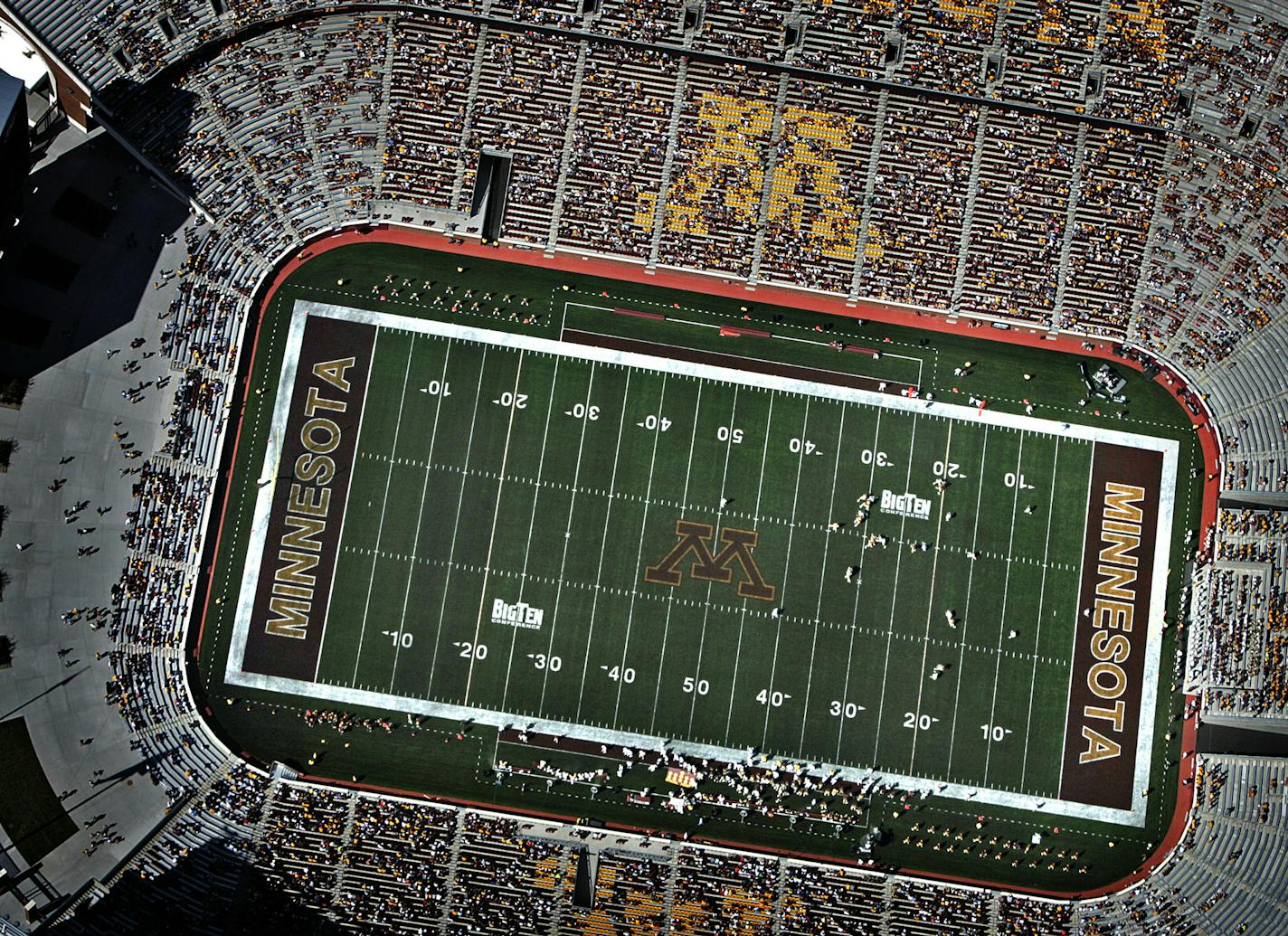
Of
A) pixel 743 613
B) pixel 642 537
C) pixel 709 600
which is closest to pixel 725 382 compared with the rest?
pixel 642 537

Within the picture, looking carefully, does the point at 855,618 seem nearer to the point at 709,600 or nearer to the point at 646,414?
the point at 709,600

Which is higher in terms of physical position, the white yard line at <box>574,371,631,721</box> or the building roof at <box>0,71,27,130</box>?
the building roof at <box>0,71,27,130</box>

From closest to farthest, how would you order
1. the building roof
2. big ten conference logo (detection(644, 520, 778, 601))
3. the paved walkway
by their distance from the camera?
the building roof → the paved walkway → big ten conference logo (detection(644, 520, 778, 601))

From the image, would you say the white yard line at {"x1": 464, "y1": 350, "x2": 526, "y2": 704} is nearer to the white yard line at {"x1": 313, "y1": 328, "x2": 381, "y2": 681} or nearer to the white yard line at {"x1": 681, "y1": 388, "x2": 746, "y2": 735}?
the white yard line at {"x1": 313, "y1": 328, "x2": 381, "y2": 681}

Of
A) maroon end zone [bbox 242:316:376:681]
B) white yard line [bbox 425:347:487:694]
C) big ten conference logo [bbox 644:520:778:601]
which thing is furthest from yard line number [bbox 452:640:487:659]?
big ten conference logo [bbox 644:520:778:601]

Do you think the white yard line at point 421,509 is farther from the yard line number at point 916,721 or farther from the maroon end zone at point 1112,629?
the maroon end zone at point 1112,629

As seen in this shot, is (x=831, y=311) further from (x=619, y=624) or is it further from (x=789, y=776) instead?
(x=789, y=776)
